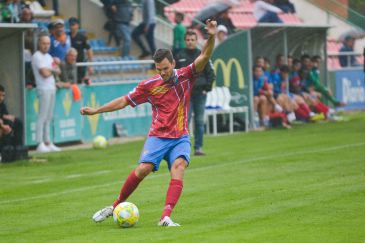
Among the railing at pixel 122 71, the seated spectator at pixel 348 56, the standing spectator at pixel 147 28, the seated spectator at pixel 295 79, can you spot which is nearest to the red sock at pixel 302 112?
the seated spectator at pixel 295 79

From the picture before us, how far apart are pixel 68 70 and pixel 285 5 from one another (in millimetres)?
15728

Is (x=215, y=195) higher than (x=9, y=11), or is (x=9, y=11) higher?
(x=9, y=11)

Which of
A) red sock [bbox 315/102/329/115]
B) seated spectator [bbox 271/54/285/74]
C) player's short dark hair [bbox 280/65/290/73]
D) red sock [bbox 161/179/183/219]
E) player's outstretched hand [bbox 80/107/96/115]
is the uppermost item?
seated spectator [bbox 271/54/285/74]

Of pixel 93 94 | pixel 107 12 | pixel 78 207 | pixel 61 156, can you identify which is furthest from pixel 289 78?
pixel 78 207

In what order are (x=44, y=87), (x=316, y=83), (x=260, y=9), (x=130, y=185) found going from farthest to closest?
(x=260, y=9), (x=316, y=83), (x=44, y=87), (x=130, y=185)

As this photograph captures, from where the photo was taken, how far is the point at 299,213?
36.2 feet

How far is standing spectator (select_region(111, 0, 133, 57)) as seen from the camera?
88.3ft

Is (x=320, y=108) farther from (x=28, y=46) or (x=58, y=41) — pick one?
(x=28, y=46)

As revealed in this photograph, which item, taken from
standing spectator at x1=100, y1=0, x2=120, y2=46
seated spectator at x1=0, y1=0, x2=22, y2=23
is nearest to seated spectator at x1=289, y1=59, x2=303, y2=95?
standing spectator at x1=100, y1=0, x2=120, y2=46

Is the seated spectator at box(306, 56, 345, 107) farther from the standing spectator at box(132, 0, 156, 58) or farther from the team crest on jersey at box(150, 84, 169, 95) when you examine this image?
the team crest on jersey at box(150, 84, 169, 95)

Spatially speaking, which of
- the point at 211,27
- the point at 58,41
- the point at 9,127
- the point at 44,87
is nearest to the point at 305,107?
the point at 58,41

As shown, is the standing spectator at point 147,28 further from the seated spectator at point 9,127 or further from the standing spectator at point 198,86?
the seated spectator at point 9,127

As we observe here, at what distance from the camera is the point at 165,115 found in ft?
36.3

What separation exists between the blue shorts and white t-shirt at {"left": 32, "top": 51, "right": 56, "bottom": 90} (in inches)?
397
